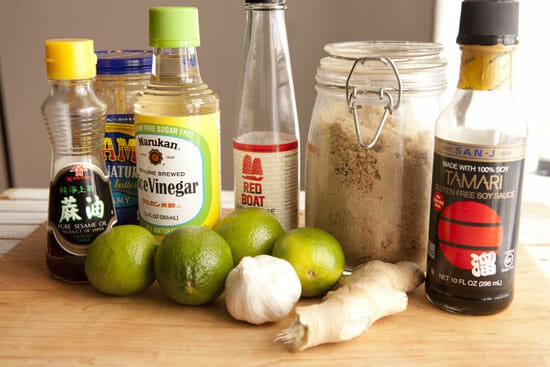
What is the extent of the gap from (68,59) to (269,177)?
32cm

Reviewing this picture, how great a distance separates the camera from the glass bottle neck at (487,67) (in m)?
0.67

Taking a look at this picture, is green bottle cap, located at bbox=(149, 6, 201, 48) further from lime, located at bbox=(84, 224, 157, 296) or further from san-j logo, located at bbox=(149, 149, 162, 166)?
lime, located at bbox=(84, 224, 157, 296)

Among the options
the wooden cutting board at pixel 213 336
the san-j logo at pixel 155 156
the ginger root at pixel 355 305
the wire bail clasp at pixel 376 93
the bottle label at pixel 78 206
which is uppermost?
the wire bail clasp at pixel 376 93

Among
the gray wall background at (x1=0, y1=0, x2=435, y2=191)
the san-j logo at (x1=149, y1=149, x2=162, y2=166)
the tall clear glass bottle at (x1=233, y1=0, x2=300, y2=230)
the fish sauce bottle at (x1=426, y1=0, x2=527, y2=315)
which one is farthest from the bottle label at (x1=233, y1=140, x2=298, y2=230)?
the gray wall background at (x1=0, y1=0, x2=435, y2=191)

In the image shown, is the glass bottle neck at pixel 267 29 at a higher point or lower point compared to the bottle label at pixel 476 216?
higher

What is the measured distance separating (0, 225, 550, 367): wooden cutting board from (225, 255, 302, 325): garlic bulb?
0.02 m

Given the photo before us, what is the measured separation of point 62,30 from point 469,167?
55.1 inches

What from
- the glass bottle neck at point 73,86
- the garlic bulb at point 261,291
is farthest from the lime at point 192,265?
the glass bottle neck at point 73,86

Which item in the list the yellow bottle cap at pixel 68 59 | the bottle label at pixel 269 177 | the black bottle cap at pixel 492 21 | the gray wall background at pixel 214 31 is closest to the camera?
the black bottle cap at pixel 492 21

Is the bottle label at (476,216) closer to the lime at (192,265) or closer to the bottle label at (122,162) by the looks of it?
the lime at (192,265)

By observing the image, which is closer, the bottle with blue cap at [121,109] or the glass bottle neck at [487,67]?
the glass bottle neck at [487,67]

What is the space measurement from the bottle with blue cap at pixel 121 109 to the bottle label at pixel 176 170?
0.06 meters

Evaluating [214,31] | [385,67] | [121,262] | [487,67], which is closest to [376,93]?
[385,67]

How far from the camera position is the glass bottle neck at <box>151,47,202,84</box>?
33.3 inches
